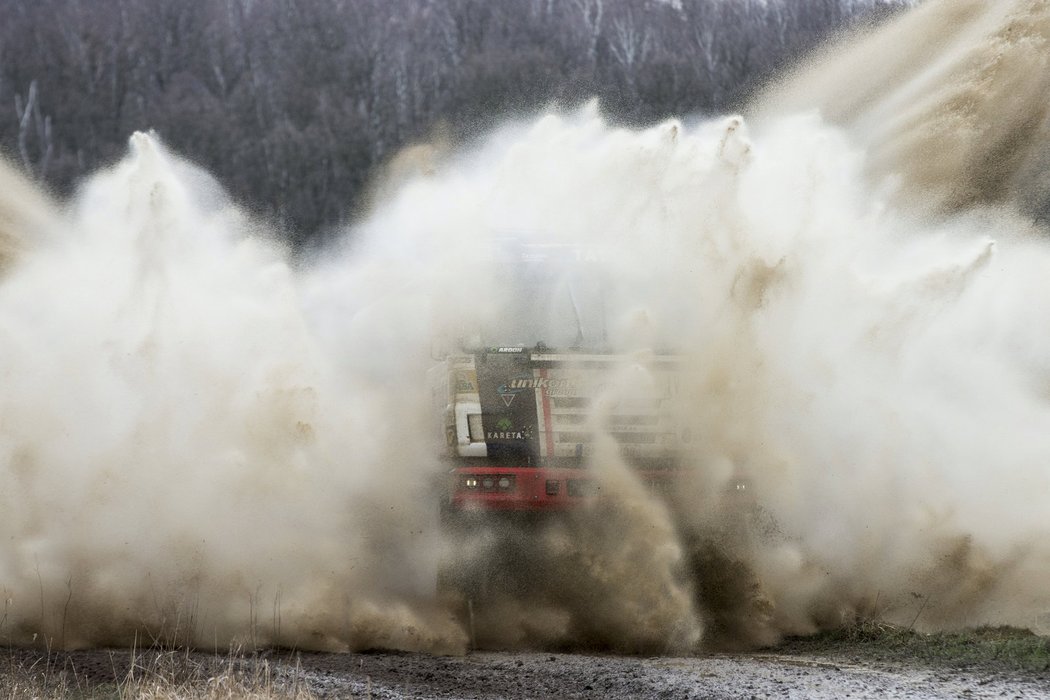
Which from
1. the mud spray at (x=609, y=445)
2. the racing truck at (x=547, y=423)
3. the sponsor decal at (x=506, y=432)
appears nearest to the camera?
the mud spray at (x=609, y=445)

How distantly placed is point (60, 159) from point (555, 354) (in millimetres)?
67682

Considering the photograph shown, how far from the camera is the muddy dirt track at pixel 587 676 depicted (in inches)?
346

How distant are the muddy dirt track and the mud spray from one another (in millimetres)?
915

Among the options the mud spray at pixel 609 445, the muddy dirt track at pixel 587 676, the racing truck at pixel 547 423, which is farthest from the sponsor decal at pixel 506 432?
the muddy dirt track at pixel 587 676

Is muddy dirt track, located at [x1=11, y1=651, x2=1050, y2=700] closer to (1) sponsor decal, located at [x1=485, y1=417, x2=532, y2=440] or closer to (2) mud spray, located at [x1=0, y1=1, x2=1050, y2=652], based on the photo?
(2) mud spray, located at [x1=0, y1=1, x2=1050, y2=652]

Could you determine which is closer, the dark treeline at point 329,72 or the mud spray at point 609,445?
the mud spray at point 609,445

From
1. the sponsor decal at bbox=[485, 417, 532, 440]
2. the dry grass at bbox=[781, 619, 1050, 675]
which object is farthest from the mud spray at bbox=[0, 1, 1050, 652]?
the sponsor decal at bbox=[485, 417, 532, 440]

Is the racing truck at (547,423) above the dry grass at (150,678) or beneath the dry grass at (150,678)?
above

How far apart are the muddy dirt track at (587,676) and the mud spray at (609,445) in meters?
0.91

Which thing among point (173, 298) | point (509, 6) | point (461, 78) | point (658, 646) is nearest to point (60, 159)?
point (461, 78)

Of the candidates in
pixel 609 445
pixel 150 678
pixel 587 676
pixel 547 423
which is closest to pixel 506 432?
pixel 547 423

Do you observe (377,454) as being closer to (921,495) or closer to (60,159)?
(921,495)

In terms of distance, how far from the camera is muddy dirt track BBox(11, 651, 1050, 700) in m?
8.78

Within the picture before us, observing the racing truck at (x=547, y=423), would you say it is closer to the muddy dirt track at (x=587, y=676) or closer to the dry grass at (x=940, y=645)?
the muddy dirt track at (x=587, y=676)
